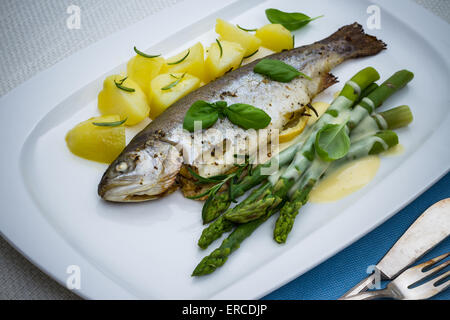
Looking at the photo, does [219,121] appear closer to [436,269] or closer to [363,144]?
[363,144]

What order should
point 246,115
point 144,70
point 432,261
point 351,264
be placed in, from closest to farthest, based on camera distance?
point 432,261 → point 351,264 → point 246,115 → point 144,70

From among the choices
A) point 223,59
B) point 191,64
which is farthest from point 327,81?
point 191,64

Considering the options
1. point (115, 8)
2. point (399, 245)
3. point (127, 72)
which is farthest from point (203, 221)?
point (115, 8)

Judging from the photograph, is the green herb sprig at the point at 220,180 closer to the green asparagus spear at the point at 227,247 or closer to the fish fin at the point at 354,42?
the green asparagus spear at the point at 227,247

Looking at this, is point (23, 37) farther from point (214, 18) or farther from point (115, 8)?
point (214, 18)

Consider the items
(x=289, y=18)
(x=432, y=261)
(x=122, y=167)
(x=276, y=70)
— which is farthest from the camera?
(x=289, y=18)
